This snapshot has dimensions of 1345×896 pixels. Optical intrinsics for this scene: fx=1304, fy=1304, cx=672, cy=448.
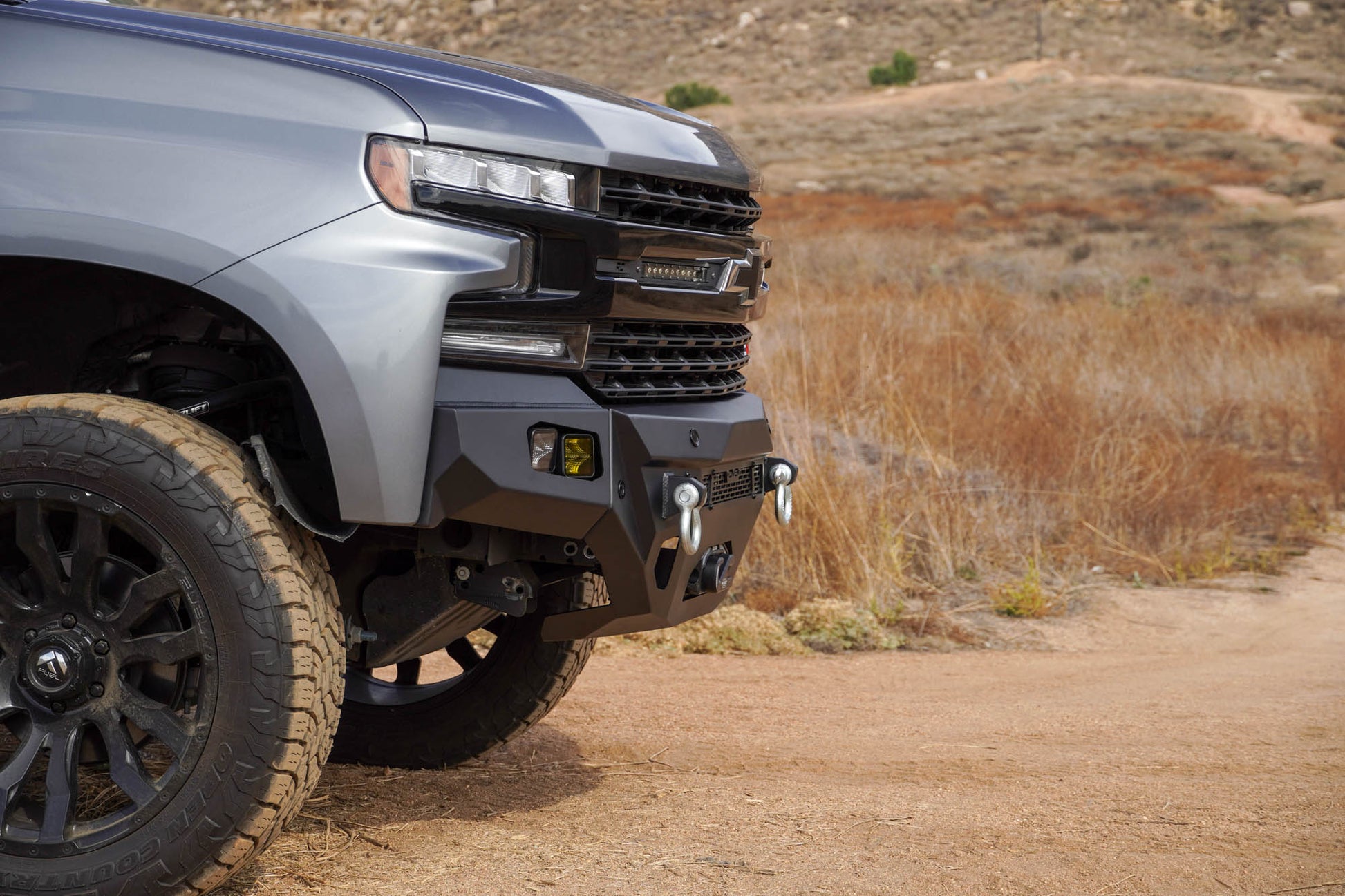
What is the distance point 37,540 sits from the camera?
8.86 ft

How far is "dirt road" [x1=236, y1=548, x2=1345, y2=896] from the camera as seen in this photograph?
10.3 feet

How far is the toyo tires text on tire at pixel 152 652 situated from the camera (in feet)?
8.64

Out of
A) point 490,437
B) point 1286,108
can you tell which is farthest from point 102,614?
point 1286,108

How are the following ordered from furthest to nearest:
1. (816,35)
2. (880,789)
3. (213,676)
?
(816,35)
(880,789)
(213,676)

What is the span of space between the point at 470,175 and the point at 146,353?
0.98 metres

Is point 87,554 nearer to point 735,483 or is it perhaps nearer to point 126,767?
point 126,767

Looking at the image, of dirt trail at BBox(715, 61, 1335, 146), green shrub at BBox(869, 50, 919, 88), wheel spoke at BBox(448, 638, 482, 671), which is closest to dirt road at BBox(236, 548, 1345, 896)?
wheel spoke at BBox(448, 638, 482, 671)

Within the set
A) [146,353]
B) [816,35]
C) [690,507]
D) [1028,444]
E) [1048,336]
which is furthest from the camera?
[816,35]

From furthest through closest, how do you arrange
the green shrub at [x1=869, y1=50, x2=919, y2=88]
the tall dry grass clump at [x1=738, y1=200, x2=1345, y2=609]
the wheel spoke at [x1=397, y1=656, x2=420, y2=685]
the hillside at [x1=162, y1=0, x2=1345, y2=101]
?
the hillside at [x1=162, y1=0, x2=1345, y2=101], the green shrub at [x1=869, y1=50, x2=919, y2=88], the tall dry grass clump at [x1=738, y1=200, x2=1345, y2=609], the wheel spoke at [x1=397, y1=656, x2=420, y2=685]

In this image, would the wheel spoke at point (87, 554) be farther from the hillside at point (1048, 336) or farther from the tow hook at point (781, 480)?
the hillside at point (1048, 336)

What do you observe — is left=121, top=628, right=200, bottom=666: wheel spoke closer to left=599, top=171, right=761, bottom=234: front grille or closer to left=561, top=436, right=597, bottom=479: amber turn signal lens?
left=561, top=436, right=597, bottom=479: amber turn signal lens

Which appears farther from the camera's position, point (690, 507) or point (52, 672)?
point (690, 507)

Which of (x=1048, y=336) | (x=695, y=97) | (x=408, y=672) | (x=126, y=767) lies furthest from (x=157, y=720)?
(x=695, y=97)

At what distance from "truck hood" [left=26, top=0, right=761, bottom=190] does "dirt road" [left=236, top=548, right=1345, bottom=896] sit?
167 cm
